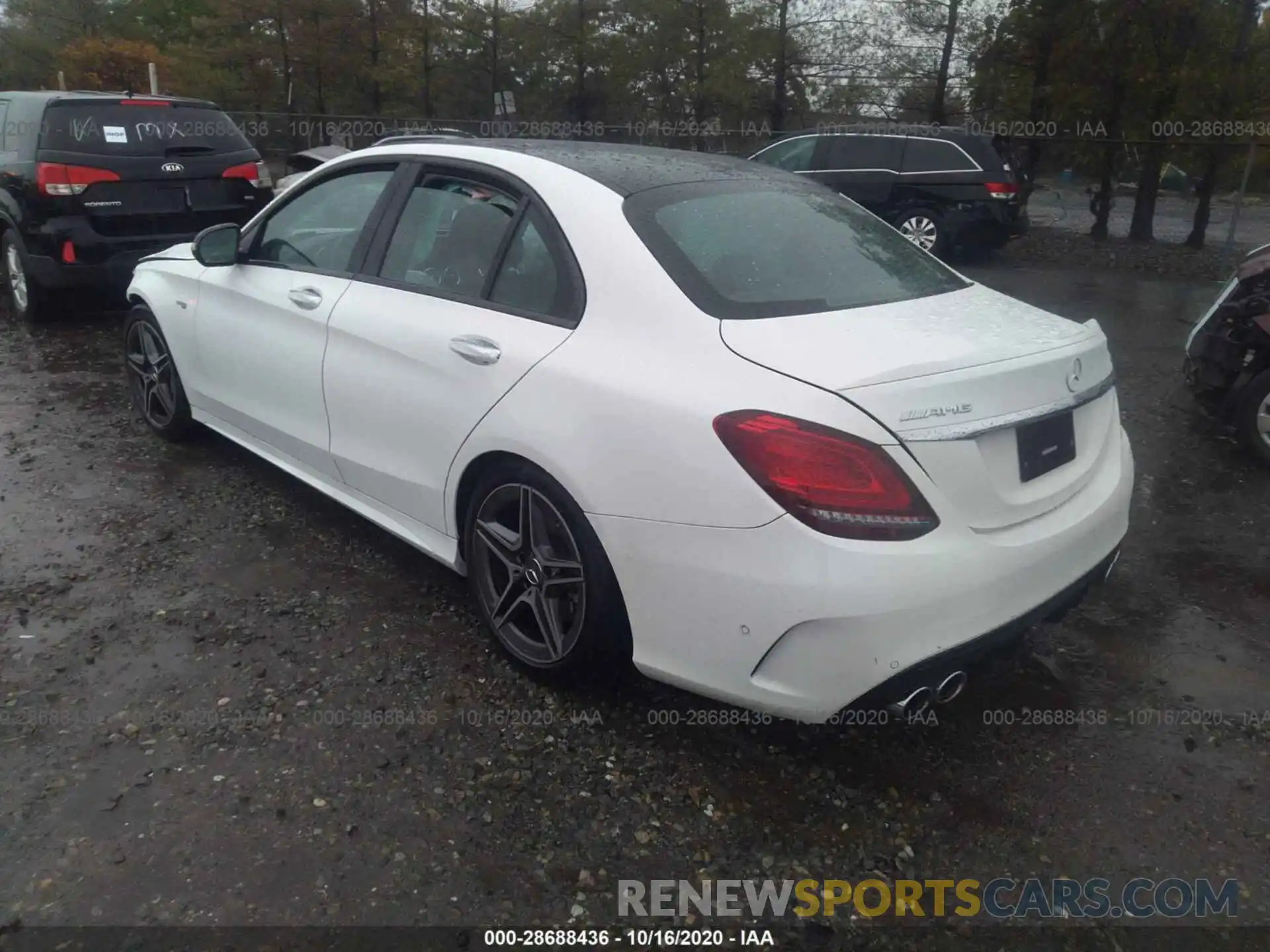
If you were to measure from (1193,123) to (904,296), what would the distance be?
44.3 ft

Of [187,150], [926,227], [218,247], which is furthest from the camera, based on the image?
[926,227]

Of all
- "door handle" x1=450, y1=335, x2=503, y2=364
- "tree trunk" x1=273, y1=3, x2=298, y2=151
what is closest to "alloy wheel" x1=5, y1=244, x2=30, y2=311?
"door handle" x1=450, y1=335, x2=503, y2=364

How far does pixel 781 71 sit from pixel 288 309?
20.0 meters

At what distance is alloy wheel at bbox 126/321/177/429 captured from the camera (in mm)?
5180

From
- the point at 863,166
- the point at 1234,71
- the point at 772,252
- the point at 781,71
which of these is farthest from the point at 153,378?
the point at 781,71

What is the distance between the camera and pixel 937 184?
42.0 feet

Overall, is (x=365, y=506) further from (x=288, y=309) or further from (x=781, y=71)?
(x=781, y=71)

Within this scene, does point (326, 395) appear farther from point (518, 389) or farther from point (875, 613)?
point (875, 613)

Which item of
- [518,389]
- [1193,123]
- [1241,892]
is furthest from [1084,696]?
[1193,123]

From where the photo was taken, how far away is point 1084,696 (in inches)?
131

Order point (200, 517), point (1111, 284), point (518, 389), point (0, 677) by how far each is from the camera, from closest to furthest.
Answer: point (518, 389) → point (0, 677) → point (200, 517) → point (1111, 284)

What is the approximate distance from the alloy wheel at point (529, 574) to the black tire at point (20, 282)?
20.5 ft

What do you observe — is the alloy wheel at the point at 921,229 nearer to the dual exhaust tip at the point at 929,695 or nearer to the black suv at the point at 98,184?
the black suv at the point at 98,184

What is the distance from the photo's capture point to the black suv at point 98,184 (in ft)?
24.4
